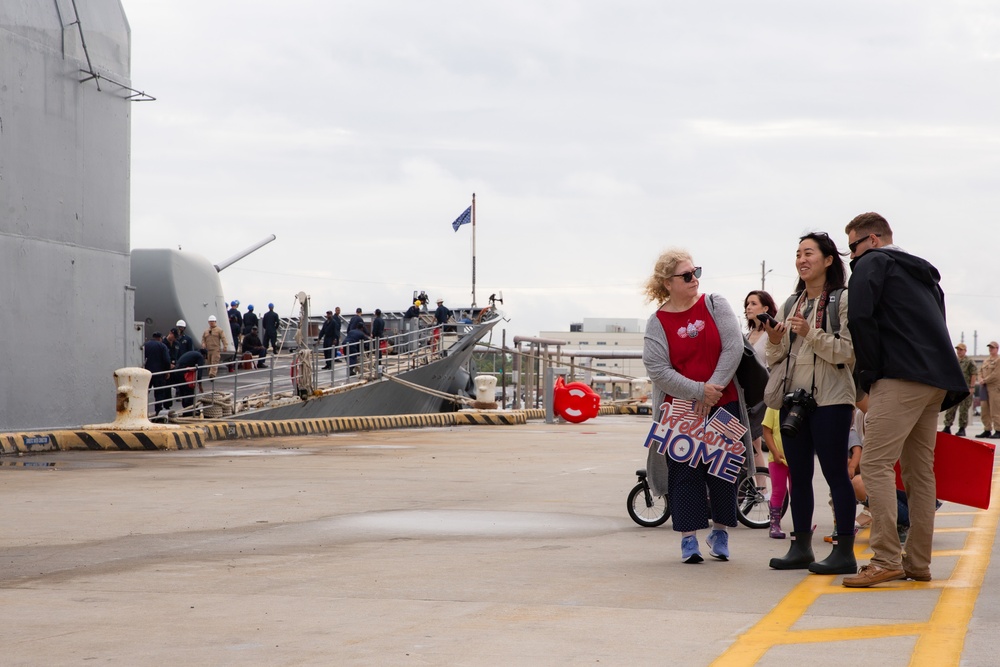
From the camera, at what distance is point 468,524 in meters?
8.73

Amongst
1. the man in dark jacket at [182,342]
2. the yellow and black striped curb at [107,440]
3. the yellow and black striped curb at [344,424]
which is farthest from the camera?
the man in dark jacket at [182,342]

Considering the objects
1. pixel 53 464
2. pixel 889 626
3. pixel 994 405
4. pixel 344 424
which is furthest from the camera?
pixel 344 424

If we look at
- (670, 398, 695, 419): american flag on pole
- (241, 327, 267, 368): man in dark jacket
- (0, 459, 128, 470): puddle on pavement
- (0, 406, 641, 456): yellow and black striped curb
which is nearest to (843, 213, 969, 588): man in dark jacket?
(670, 398, 695, 419): american flag on pole

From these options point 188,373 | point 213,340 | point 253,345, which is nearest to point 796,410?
point 188,373

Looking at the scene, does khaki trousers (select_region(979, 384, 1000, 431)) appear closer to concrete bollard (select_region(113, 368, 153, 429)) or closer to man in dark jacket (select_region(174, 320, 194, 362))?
concrete bollard (select_region(113, 368, 153, 429))

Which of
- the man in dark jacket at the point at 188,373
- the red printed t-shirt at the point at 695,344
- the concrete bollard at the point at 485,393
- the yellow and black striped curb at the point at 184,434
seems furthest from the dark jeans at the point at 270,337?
the red printed t-shirt at the point at 695,344

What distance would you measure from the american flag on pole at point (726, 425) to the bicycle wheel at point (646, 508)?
191 cm

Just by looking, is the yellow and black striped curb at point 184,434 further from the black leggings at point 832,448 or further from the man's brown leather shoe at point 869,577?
the man's brown leather shoe at point 869,577

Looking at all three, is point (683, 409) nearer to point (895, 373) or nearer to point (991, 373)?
point (895, 373)

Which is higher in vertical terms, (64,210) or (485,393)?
(64,210)

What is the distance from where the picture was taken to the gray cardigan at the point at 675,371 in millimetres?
6883

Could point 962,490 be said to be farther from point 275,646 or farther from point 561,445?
point 561,445

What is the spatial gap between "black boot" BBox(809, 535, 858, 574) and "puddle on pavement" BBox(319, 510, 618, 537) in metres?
2.08

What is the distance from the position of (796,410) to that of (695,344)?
70cm
